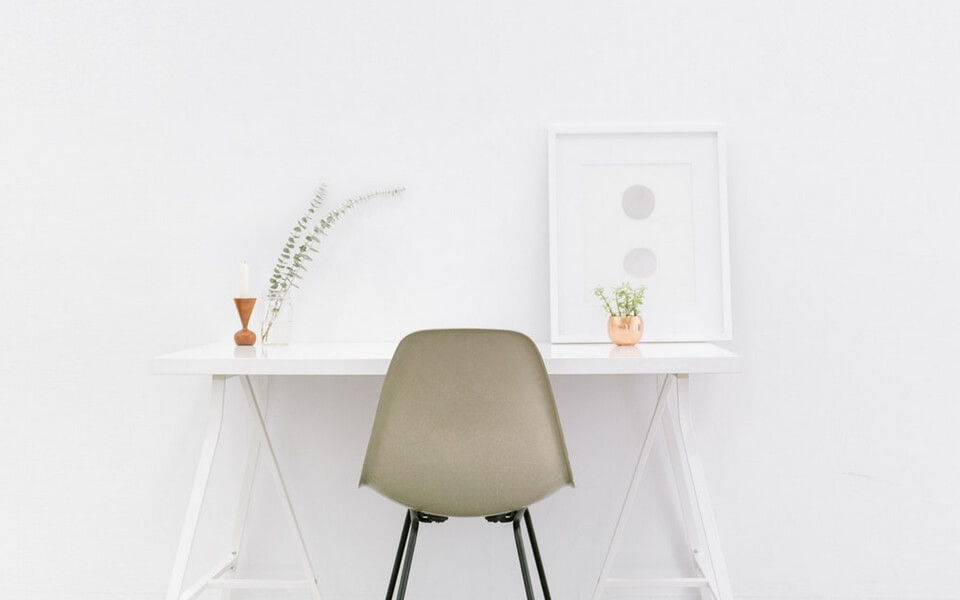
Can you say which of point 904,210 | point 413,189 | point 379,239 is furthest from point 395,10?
point 904,210

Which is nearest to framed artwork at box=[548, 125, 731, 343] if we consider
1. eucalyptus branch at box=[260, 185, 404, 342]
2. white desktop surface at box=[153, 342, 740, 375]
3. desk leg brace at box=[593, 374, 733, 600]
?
desk leg brace at box=[593, 374, 733, 600]

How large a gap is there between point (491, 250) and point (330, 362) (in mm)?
642

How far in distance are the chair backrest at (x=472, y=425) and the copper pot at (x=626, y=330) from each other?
443mm

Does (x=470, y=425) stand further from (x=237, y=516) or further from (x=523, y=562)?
(x=237, y=516)

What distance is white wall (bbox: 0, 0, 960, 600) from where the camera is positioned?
2121 millimetres

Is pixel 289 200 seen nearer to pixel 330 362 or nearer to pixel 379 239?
pixel 379 239

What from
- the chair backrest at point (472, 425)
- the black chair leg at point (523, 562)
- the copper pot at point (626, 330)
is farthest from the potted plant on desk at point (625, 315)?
the black chair leg at point (523, 562)

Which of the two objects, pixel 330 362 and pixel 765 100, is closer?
pixel 330 362

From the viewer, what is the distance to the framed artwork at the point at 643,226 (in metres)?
2.07

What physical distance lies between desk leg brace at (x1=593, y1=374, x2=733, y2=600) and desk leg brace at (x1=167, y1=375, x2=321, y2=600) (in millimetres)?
836

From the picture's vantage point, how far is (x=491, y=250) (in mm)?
2133

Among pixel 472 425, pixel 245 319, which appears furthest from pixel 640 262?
pixel 245 319

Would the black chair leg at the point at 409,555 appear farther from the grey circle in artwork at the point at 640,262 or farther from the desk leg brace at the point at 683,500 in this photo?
the grey circle in artwork at the point at 640,262

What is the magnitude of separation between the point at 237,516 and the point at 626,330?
1.20 m
